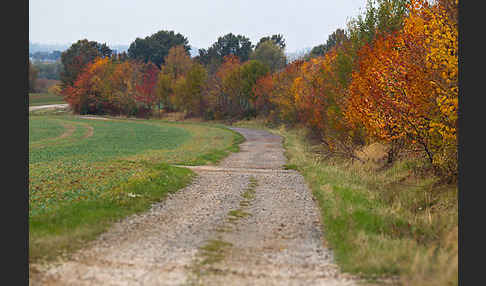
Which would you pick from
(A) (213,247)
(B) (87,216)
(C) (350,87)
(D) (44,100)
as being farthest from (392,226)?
(D) (44,100)

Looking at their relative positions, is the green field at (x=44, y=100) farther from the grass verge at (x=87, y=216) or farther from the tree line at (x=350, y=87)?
the grass verge at (x=87, y=216)

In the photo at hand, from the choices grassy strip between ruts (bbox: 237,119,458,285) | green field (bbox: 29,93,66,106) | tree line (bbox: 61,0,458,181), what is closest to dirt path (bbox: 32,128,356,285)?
grassy strip between ruts (bbox: 237,119,458,285)

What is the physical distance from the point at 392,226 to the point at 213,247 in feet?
14.8

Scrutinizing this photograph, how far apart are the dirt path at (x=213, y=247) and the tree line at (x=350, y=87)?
4.91 m

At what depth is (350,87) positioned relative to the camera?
24.3 meters

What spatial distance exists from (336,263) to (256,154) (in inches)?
986

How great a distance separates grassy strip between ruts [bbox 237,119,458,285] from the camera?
795cm

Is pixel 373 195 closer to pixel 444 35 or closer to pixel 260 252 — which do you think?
pixel 444 35

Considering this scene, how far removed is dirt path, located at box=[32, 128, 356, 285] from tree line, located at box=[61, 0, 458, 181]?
4912 mm

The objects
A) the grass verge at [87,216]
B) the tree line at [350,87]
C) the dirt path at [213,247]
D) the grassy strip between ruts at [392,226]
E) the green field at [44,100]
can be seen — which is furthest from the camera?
the green field at [44,100]

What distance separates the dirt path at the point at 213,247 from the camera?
780 centimetres

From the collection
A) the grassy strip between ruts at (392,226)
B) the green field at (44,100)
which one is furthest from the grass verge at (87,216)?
the green field at (44,100)

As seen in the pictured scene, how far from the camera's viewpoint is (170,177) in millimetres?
18734
